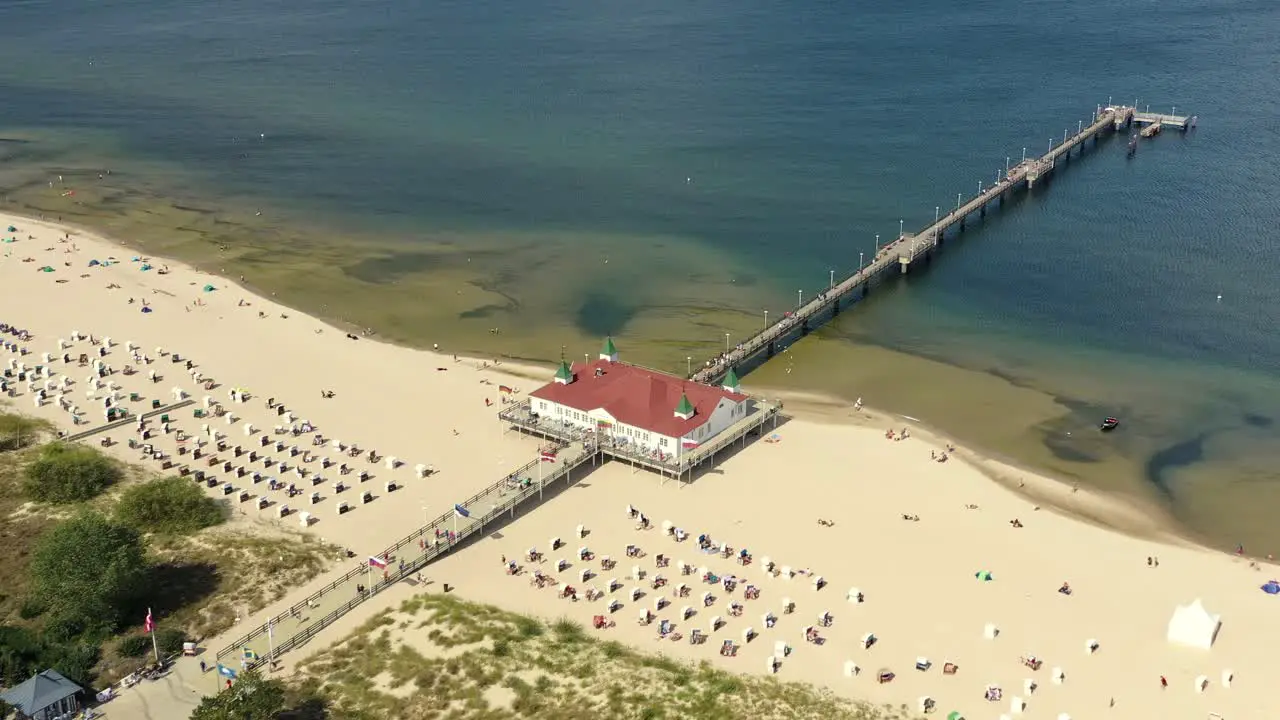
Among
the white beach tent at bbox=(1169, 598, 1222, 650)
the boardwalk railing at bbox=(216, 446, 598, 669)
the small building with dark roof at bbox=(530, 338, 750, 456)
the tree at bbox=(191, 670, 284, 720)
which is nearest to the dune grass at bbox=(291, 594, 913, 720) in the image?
the boardwalk railing at bbox=(216, 446, 598, 669)

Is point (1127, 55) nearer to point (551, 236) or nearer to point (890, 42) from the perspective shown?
point (890, 42)

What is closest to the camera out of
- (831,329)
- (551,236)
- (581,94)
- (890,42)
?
(831,329)

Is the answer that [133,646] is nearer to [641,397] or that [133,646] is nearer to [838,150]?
[641,397]

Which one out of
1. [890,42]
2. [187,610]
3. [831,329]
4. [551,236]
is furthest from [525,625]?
[890,42]

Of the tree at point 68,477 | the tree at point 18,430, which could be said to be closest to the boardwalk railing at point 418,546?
the tree at point 68,477

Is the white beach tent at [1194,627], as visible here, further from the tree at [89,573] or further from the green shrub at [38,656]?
the green shrub at [38,656]
